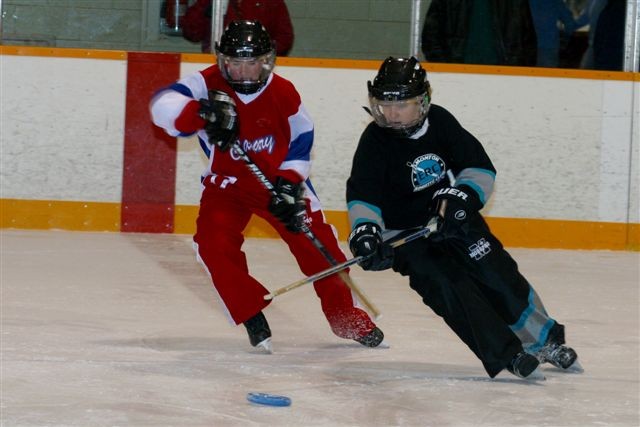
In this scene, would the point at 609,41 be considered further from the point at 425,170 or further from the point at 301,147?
the point at 425,170

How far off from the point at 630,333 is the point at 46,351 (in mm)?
2130

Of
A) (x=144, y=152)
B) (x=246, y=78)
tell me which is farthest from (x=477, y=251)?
(x=144, y=152)

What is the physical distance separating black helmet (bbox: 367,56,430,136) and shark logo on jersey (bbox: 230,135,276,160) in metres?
0.67

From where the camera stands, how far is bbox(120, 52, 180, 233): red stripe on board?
267 inches

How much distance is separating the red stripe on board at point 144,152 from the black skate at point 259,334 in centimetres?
284

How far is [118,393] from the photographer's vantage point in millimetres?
3338

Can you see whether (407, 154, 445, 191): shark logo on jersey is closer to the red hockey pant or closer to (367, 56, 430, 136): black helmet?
(367, 56, 430, 136): black helmet

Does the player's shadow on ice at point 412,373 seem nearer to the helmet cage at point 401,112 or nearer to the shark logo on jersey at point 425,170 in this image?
the shark logo on jersey at point 425,170

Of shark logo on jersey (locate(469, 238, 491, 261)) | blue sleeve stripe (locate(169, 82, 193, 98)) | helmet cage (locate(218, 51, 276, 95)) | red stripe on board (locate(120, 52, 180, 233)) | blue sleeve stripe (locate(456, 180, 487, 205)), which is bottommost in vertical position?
red stripe on board (locate(120, 52, 180, 233))

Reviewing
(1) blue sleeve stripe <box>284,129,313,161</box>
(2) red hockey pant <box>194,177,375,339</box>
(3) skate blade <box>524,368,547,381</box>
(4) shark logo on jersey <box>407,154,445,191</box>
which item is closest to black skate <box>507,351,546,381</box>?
(3) skate blade <box>524,368,547,381</box>

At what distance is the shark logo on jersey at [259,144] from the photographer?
429cm

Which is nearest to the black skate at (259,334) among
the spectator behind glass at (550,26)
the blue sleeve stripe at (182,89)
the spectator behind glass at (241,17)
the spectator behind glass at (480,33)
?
the blue sleeve stripe at (182,89)

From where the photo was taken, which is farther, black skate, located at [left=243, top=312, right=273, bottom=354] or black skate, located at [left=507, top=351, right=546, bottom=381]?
black skate, located at [left=243, top=312, right=273, bottom=354]

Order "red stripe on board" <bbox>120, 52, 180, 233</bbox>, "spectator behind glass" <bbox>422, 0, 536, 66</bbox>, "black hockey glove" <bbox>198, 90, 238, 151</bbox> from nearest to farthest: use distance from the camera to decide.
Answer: "black hockey glove" <bbox>198, 90, 238, 151</bbox> < "red stripe on board" <bbox>120, 52, 180, 233</bbox> < "spectator behind glass" <bbox>422, 0, 536, 66</bbox>
